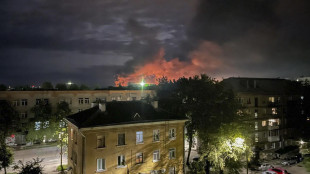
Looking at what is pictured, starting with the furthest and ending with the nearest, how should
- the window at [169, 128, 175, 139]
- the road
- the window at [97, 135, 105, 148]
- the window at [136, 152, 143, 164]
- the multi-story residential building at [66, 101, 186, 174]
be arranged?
1. the road
2. the window at [169, 128, 175, 139]
3. the window at [136, 152, 143, 164]
4. the window at [97, 135, 105, 148]
5. the multi-story residential building at [66, 101, 186, 174]

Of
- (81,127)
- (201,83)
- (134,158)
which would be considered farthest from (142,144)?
(201,83)

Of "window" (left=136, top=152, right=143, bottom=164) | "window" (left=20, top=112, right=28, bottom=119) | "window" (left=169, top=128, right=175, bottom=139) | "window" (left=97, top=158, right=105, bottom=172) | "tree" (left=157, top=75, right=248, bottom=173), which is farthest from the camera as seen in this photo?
"window" (left=20, top=112, right=28, bottom=119)

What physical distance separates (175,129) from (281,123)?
113ft

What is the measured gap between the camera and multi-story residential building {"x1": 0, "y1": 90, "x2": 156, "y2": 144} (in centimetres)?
4753

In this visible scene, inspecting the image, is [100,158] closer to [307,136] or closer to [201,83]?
[201,83]

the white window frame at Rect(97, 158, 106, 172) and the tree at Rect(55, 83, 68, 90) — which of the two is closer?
the white window frame at Rect(97, 158, 106, 172)

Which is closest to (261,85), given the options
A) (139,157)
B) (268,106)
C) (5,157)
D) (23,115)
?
(268,106)

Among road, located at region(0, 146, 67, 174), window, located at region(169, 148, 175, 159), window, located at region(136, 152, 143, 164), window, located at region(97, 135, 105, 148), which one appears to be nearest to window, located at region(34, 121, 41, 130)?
road, located at region(0, 146, 67, 174)

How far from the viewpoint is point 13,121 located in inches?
1769

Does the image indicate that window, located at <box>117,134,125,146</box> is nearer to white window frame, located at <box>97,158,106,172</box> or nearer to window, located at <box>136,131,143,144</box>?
window, located at <box>136,131,143,144</box>

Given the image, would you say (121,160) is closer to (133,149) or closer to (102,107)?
(133,149)

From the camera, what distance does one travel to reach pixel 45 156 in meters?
41.6

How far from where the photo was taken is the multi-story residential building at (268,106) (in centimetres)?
4838

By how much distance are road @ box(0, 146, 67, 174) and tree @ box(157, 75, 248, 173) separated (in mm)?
21955
